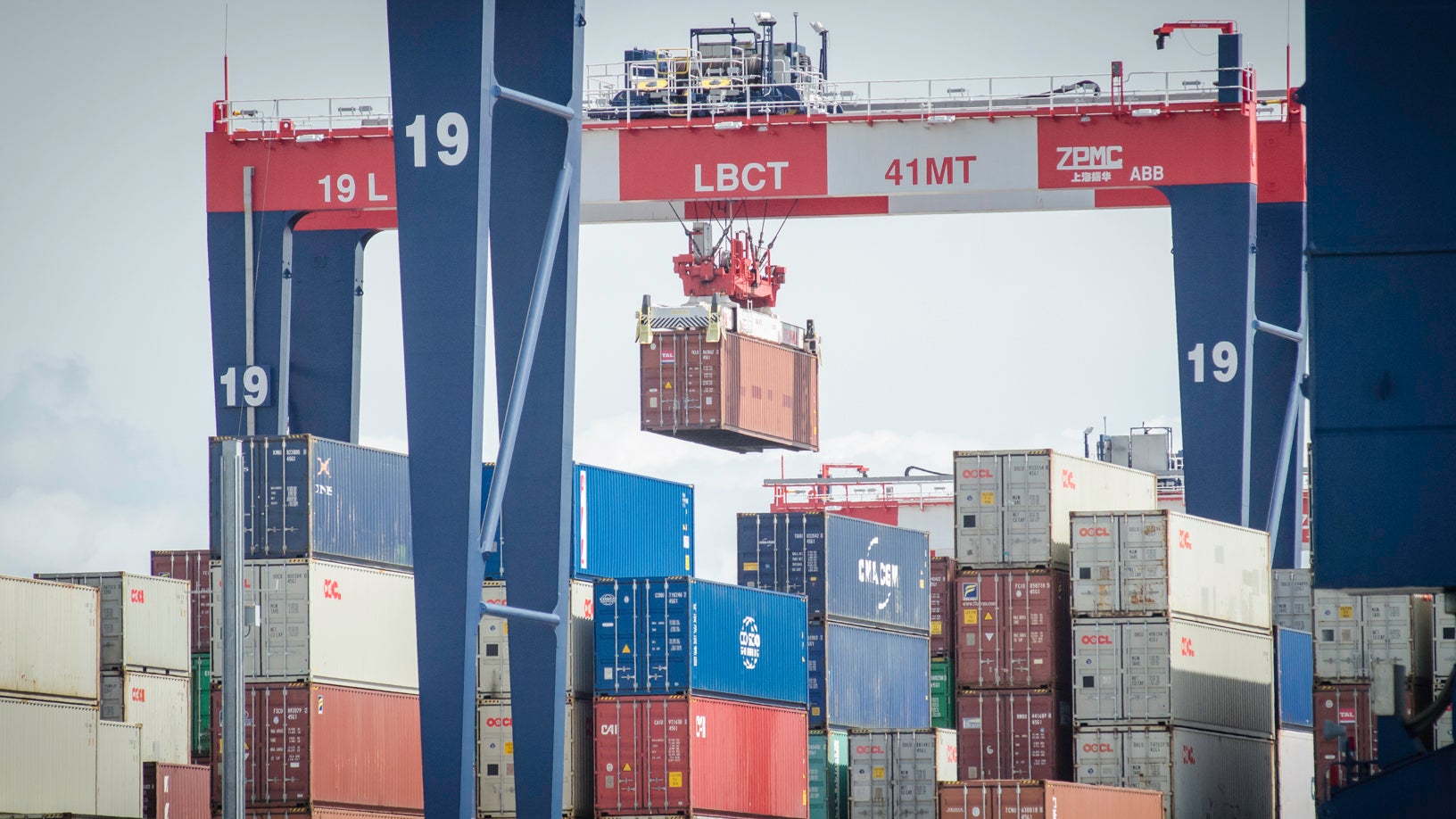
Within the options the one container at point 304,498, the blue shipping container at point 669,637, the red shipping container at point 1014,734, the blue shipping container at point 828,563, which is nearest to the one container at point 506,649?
the blue shipping container at point 669,637

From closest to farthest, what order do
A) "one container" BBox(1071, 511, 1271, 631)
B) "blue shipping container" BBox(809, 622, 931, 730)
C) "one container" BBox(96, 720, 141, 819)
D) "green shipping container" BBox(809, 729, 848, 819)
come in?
"one container" BBox(96, 720, 141, 819) < "one container" BBox(1071, 511, 1271, 631) < "green shipping container" BBox(809, 729, 848, 819) < "blue shipping container" BBox(809, 622, 931, 730)

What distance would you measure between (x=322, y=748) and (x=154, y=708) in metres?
9.54

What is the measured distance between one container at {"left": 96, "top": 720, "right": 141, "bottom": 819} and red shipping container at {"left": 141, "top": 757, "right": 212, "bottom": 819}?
1542mm

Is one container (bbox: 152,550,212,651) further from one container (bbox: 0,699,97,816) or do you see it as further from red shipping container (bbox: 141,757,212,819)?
one container (bbox: 0,699,97,816)

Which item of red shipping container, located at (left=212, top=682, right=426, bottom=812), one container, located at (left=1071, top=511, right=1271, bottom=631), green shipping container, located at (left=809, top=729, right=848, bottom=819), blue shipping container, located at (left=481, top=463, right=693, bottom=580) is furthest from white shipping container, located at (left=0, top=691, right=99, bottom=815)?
one container, located at (left=1071, top=511, right=1271, bottom=631)

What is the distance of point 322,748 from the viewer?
97.9ft

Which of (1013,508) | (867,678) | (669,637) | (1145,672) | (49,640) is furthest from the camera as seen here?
(867,678)

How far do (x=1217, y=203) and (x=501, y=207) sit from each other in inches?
608

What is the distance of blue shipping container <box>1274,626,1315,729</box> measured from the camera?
38.6 meters

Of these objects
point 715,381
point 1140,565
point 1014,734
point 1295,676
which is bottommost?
point 1014,734

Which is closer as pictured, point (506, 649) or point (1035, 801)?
point (1035, 801)

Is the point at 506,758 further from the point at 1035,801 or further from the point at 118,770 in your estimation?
the point at 1035,801

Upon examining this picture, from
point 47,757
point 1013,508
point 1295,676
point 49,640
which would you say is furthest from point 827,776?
point 49,640

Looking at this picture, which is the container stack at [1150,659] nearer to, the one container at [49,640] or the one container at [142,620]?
the one container at [49,640]
